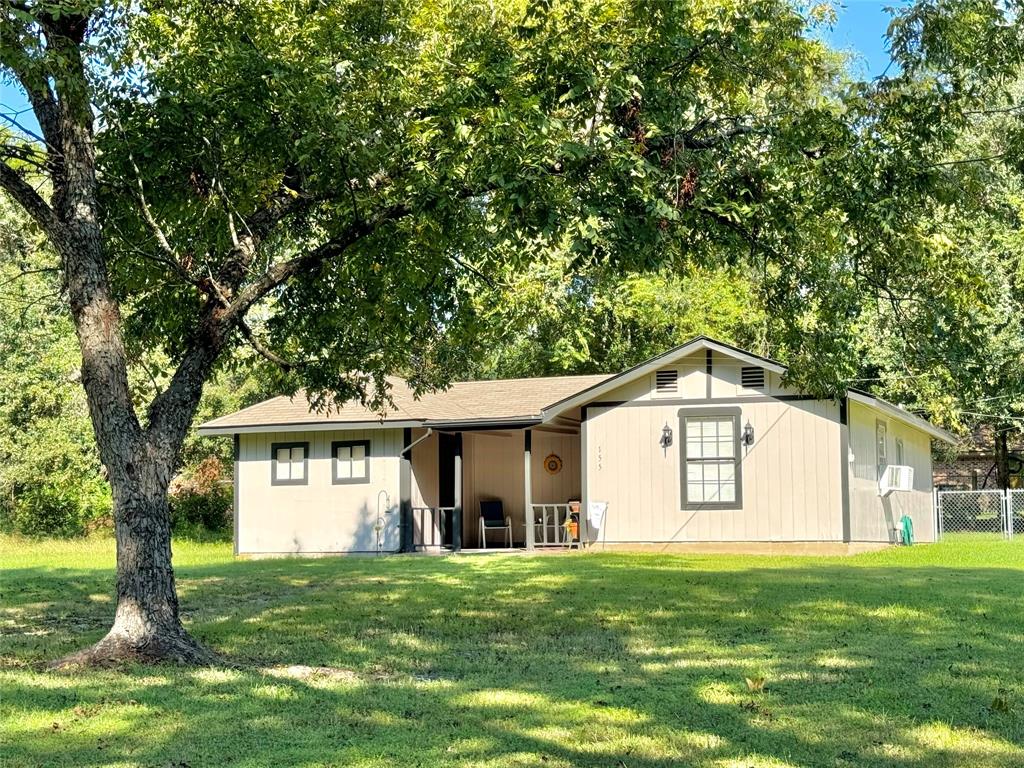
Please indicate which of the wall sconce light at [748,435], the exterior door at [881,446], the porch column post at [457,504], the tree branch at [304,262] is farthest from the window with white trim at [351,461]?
the tree branch at [304,262]

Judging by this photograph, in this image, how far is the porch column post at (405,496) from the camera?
2184cm

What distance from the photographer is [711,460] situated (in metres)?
20.4

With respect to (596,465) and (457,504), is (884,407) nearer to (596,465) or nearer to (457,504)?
(596,465)

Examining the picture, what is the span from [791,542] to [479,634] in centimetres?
1111

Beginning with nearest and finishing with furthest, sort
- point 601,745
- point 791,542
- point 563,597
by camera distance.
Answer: point 601,745 < point 563,597 < point 791,542

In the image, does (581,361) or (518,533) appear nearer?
(518,533)

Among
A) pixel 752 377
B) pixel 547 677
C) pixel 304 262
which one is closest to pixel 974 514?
pixel 752 377

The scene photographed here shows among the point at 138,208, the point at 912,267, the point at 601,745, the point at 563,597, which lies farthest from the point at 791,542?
the point at 601,745

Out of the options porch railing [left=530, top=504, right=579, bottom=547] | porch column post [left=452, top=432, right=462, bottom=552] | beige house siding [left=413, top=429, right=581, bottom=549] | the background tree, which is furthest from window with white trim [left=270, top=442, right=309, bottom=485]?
the background tree

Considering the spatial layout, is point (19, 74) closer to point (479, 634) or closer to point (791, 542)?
point (479, 634)

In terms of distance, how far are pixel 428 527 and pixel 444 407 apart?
237 cm

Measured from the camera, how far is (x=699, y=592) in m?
13.1

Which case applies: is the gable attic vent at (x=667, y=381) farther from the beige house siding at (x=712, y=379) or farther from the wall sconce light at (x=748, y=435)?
the wall sconce light at (x=748, y=435)

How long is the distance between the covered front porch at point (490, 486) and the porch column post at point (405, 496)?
0.02m
